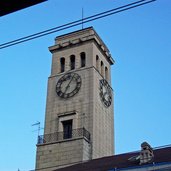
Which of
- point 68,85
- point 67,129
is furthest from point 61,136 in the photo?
point 68,85

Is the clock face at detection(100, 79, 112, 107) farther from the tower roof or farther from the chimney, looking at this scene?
the chimney

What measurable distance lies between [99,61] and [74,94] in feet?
18.4

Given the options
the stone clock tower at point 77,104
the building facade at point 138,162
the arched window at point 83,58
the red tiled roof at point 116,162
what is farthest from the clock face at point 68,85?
the building facade at point 138,162

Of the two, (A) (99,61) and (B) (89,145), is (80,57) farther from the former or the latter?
(B) (89,145)

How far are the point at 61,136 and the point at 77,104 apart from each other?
3.72m

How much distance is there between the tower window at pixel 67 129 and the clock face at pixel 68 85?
118 inches

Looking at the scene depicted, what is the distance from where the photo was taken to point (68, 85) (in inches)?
1741

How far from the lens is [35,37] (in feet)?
30.7

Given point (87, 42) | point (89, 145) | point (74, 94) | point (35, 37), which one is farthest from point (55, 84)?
point (35, 37)

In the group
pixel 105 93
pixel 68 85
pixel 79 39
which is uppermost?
pixel 79 39

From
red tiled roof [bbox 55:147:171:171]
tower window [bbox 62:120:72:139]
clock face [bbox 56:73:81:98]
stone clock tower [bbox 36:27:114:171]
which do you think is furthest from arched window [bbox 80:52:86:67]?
red tiled roof [bbox 55:147:171:171]

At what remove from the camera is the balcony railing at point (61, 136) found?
39.5m

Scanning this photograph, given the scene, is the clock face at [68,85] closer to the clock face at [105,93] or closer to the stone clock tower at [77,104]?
the stone clock tower at [77,104]

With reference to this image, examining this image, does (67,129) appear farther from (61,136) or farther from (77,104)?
(77,104)
